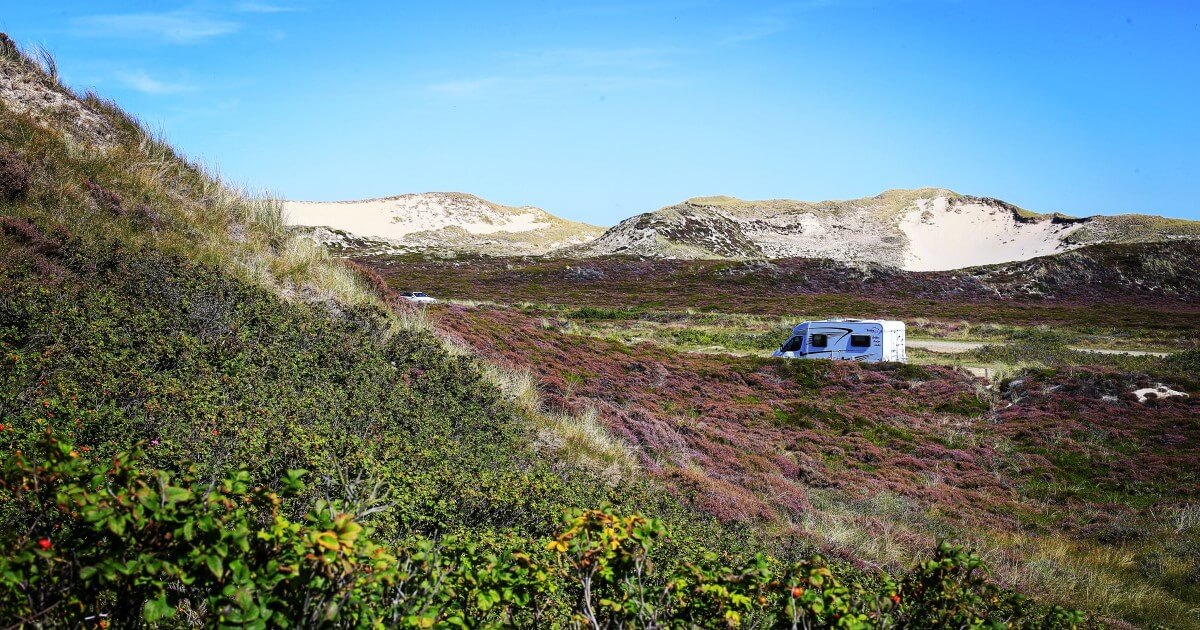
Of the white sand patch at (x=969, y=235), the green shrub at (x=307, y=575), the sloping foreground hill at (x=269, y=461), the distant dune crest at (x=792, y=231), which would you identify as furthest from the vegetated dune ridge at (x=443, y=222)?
the green shrub at (x=307, y=575)

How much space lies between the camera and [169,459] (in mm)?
4672

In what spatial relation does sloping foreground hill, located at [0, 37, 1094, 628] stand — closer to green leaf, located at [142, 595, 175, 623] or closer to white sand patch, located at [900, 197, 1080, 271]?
green leaf, located at [142, 595, 175, 623]

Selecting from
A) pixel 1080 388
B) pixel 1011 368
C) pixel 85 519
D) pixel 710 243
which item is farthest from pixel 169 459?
pixel 710 243

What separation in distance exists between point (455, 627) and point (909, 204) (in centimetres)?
12640

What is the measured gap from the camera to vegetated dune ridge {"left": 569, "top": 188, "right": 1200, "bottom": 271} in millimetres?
91125

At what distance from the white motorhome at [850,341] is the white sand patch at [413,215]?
329 feet

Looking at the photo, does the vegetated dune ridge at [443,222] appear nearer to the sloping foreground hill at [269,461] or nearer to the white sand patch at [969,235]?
the white sand patch at [969,235]

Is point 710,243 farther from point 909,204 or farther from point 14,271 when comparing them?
point 14,271

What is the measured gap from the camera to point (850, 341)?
86.9 feet

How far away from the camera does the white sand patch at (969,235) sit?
315ft

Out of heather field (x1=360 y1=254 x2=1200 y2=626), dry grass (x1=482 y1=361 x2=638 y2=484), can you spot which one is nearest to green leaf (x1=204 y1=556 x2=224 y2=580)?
dry grass (x1=482 y1=361 x2=638 y2=484)

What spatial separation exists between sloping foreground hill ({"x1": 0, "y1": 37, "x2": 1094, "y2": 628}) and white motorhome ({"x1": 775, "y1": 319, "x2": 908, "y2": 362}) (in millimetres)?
17595

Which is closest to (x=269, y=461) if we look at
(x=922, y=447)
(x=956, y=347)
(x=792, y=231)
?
(x=922, y=447)

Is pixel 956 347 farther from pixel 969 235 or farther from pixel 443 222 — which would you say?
pixel 443 222
